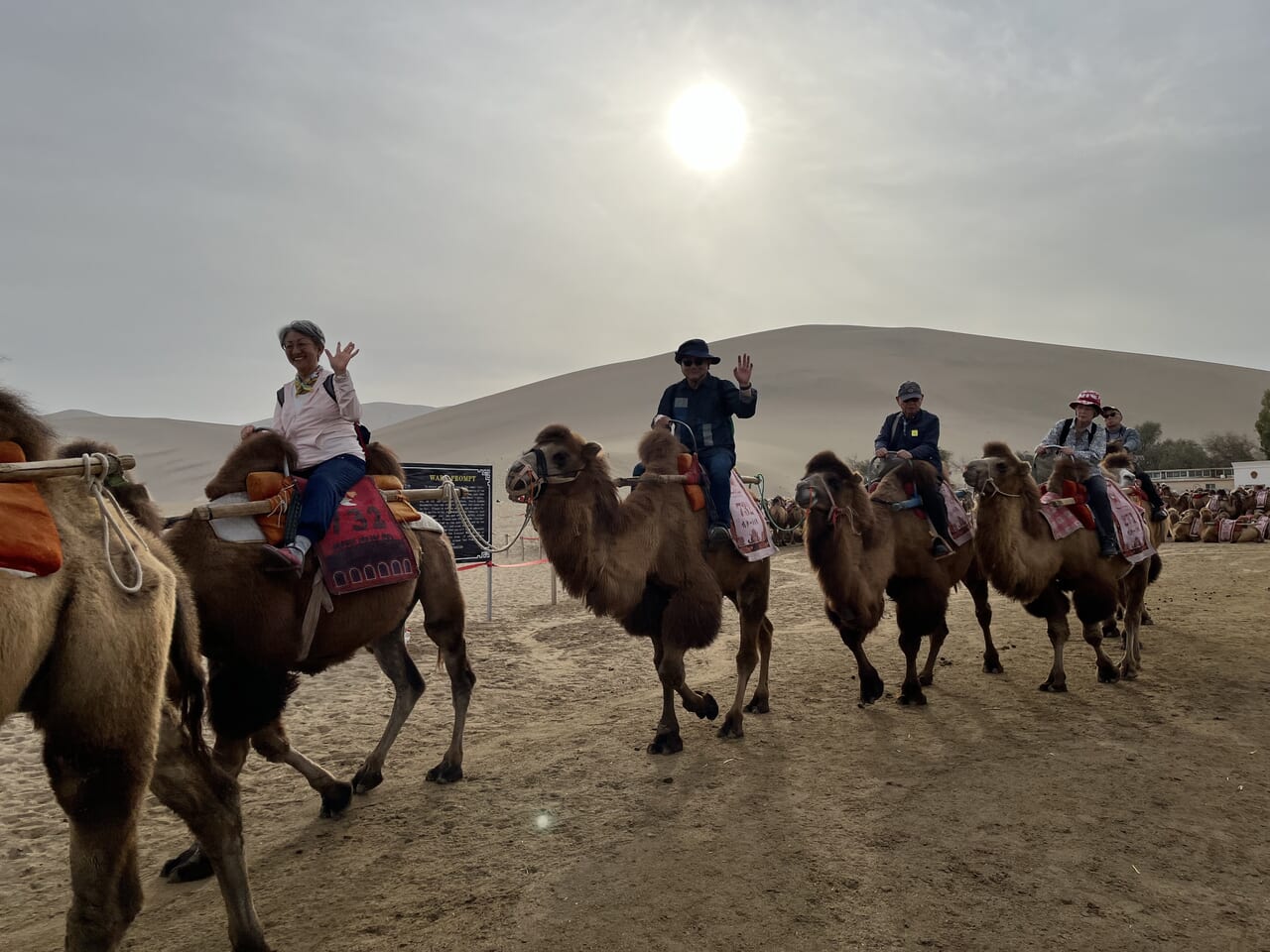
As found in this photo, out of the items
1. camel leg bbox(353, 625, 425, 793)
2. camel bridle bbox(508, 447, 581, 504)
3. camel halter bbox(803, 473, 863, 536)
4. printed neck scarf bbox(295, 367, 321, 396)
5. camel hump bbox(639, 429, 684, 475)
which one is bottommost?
camel leg bbox(353, 625, 425, 793)

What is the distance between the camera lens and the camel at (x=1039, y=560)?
23.5ft

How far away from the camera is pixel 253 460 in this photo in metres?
4.53

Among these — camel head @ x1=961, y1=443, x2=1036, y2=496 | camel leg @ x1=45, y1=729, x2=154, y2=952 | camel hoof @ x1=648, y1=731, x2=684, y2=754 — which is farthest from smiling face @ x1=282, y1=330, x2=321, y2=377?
camel head @ x1=961, y1=443, x2=1036, y2=496

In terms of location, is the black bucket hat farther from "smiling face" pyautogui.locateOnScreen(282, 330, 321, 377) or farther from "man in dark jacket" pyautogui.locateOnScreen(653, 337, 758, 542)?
"smiling face" pyautogui.locateOnScreen(282, 330, 321, 377)

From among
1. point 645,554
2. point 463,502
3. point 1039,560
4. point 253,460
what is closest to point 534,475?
point 645,554

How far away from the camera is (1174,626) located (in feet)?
33.5

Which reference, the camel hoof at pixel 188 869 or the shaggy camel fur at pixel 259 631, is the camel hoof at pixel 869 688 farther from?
the camel hoof at pixel 188 869

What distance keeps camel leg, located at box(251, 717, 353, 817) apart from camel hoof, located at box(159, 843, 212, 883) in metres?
0.62

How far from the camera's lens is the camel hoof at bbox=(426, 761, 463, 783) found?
532cm

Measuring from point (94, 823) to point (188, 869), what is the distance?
5.65ft

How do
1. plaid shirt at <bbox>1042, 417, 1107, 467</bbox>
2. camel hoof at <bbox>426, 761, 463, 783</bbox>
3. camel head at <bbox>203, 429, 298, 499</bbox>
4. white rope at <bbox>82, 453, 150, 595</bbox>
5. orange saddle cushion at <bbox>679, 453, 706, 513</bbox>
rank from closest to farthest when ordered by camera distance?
white rope at <bbox>82, 453, 150, 595</bbox> → camel head at <bbox>203, 429, 298, 499</bbox> → camel hoof at <bbox>426, 761, 463, 783</bbox> → orange saddle cushion at <bbox>679, 453, 706, 513</bbox> → plaid shirt at <bbox>1042, 417, 1107, 467</bbox>

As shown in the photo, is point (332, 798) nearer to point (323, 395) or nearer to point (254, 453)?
point (254, 453)

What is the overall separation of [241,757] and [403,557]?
1.35m

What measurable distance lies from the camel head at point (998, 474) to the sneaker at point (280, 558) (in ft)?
18.1
